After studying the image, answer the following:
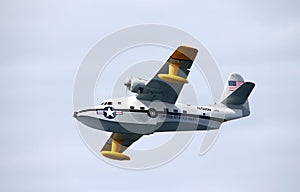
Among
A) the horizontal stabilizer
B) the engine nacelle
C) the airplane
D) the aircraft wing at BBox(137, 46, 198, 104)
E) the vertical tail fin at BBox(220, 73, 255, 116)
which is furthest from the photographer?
the vertical tail fin at BBox(220, 73, 255, 116)

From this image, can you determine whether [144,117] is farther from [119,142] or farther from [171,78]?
[119,142]

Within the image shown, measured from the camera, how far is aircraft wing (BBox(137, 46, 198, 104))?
4116cm

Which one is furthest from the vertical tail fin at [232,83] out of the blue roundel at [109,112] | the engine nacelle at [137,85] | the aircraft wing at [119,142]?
the blue roundel at [109,112]

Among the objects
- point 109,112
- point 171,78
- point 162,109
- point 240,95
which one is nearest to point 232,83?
point 240,95

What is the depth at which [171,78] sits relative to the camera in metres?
41.0

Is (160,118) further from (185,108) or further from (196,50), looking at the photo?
(196,50)

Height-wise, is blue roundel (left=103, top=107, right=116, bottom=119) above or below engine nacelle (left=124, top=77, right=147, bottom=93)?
below

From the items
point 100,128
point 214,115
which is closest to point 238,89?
point 214,115

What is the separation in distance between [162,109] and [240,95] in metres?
4.37

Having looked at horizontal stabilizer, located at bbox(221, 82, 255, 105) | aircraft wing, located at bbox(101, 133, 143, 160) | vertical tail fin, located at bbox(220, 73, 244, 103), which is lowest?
aircraft wing, located at bbox(101, 133, 143, 160)

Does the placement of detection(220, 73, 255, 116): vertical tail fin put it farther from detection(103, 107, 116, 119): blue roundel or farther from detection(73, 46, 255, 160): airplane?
detection(103, 107, 116, 119): blue roundel

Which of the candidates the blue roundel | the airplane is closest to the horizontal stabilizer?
the airplane

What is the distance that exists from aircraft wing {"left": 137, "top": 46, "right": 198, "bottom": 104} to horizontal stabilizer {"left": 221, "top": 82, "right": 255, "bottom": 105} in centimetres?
325

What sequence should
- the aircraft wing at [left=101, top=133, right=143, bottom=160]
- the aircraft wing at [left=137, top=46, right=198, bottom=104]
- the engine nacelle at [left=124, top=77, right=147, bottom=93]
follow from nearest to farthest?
the aircraft wing at [left=137, top=46, right=198, bottom=104] < the engine nacelle at [left=124, top=77, right=147, bottom=93] < the aircraft wing at [left=101, top=133, right=143, bottom=160]
